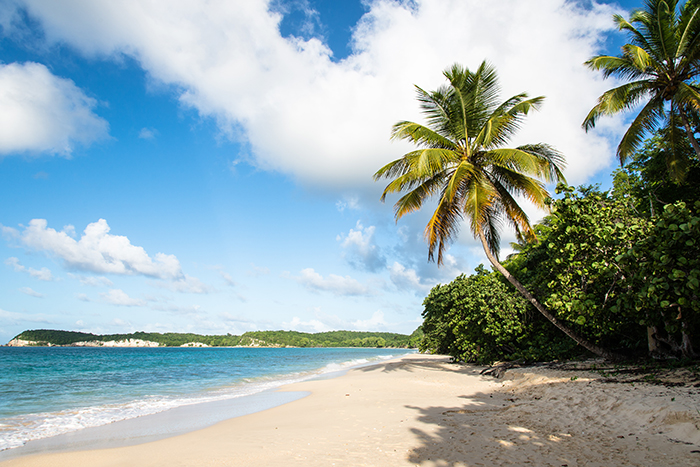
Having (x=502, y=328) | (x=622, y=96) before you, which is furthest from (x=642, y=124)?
(x=502, y=328)

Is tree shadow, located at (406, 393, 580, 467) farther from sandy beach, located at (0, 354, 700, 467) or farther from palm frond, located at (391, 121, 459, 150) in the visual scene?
palm frond, located at (391, 121, 459, 150)

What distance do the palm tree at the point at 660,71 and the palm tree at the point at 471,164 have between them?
6.91 feet

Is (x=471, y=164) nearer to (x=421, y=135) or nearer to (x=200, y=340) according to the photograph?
(x=421, y=135)

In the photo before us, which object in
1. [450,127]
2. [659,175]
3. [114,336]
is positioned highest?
[450,127]

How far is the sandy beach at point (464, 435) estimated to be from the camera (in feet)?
13.7

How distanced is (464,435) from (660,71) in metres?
11.6

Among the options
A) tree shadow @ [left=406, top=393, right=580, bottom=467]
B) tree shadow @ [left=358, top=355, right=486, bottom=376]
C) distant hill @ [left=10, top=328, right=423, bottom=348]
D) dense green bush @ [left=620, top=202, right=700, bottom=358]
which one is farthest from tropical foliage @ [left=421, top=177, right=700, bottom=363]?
distant hill @ [left=10, top=328, right=423, bottom=348]

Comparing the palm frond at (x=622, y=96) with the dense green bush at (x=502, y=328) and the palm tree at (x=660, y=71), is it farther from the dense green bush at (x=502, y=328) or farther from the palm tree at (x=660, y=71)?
the dense green bush at (x=502, y=328)

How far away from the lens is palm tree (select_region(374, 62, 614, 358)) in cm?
1064

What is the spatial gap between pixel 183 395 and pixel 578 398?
1222 cm

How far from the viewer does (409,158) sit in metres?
11.6

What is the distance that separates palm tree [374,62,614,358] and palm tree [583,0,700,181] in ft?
6.91

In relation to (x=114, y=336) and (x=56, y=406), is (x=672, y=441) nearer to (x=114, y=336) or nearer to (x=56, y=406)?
(x=56, y=406)

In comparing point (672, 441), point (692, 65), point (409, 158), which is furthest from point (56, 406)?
point (692, 65)
